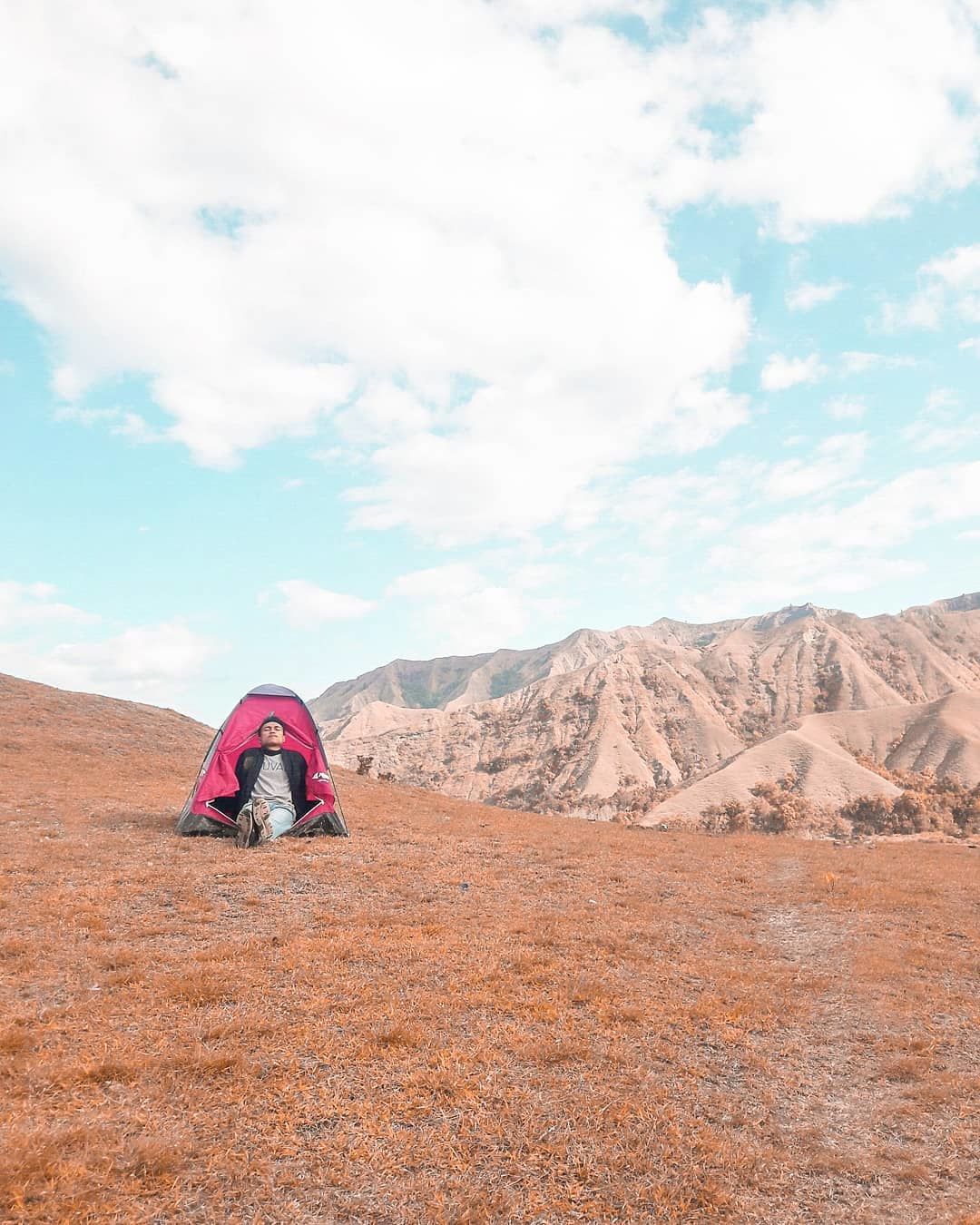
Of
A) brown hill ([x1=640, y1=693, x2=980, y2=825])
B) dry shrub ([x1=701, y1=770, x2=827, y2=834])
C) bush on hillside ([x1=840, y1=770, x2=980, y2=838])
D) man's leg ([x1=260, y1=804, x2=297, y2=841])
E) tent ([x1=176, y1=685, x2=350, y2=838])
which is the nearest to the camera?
tent ([x1=176, y1=685, x2=350, y2=838])

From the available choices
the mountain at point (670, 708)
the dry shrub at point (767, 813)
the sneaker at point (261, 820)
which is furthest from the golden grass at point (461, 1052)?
the mountain at point (670, 708)

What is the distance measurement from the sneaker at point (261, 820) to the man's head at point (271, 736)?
58.2 inches

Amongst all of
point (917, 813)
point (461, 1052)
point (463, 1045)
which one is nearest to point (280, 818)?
point (463, 1045)

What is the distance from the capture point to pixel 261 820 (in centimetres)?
1688

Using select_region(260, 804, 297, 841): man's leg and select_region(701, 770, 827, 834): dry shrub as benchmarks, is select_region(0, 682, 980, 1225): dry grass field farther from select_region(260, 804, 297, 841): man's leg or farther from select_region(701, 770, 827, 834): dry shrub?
select_region(701, 770, 827, 834): dry shrub

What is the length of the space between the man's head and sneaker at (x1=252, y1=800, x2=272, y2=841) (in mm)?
1478

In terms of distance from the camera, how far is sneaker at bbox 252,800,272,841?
16.8m

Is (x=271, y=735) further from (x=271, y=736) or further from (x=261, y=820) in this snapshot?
(x=261, y=820)

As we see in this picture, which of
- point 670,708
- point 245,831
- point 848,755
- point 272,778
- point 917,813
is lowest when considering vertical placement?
point 917,813

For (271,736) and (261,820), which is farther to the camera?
(271,736)

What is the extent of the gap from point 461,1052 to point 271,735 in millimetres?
11906

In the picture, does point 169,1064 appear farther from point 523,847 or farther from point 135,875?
point 523,847

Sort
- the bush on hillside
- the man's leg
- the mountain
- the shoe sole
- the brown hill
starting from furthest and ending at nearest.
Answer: the mountain, the brown hill, the bush on hillside, the man's leg, the shoe sole

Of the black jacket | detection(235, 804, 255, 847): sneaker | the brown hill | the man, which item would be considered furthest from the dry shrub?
detection(235, 804, 255, 847): sneaker
